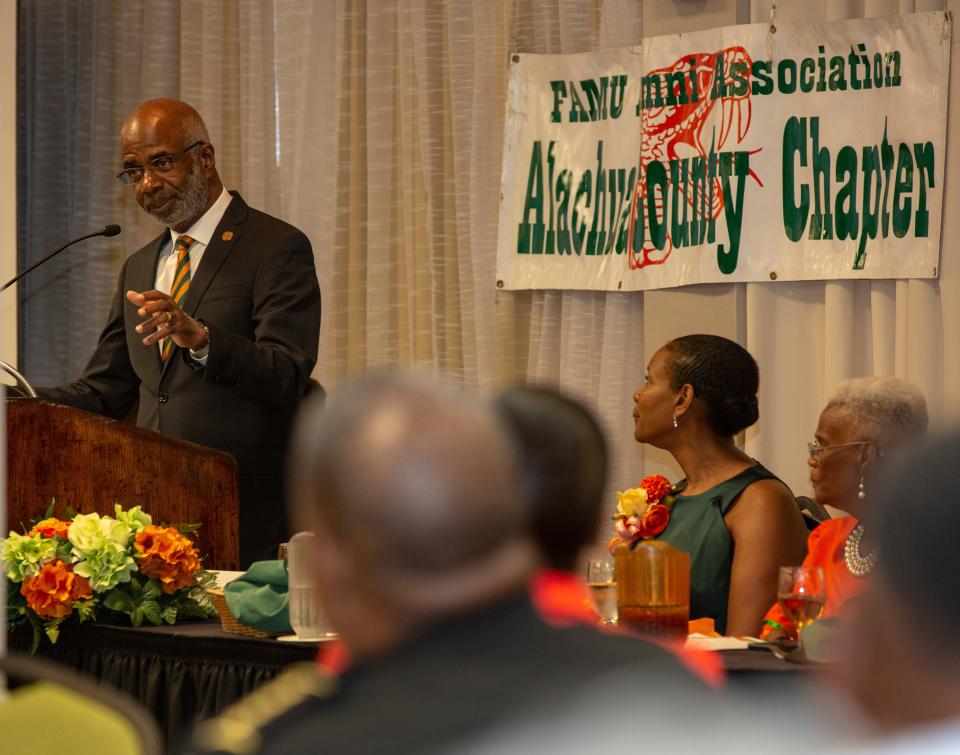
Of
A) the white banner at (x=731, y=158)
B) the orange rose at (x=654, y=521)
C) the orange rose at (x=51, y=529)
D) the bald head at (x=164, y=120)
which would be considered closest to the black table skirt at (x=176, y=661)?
the orange rose at (x=51, y=529)

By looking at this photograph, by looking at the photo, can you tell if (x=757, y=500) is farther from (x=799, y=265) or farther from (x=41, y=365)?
(x=41, y=365)

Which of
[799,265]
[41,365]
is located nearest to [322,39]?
[41,365]

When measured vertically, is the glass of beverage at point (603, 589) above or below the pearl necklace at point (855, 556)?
below

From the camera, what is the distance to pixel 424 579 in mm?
957

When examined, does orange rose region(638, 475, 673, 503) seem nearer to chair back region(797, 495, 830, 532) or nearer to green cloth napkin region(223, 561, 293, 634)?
chair back region(797, 495, 830, 532)

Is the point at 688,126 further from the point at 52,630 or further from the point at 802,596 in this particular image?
the point at 52,630

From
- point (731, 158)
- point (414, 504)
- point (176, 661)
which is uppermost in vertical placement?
point (731, 158)

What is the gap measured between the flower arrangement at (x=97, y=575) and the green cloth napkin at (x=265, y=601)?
12.0 inches

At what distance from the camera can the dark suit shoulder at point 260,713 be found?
3.35 feet

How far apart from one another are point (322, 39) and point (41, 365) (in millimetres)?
2023

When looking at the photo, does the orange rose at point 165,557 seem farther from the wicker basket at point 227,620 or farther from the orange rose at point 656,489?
the orange rose at point 656,489

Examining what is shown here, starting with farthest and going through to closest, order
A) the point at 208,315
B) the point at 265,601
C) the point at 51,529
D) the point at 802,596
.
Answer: the point at 208,315, the point at 51,529, the point at 265,601, the point at 802,596

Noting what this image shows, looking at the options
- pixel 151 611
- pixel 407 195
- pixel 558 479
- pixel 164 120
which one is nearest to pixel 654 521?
pixel 151 611

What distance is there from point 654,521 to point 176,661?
1269mm
